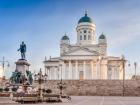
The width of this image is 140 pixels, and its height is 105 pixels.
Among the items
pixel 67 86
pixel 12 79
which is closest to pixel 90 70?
pixel 67 86

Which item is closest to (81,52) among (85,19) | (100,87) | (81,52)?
(81,52)

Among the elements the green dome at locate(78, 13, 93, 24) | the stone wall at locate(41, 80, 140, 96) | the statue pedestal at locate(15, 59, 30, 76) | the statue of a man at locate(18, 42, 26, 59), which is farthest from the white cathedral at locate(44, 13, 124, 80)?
the statue pedestal at locate(15, 59, 30, 76)

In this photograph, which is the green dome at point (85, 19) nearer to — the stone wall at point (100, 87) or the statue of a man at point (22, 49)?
the stone wall at point (100, 87)

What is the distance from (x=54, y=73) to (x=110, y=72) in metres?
18.8

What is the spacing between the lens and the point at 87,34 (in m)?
128

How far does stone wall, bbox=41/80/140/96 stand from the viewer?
76688mm

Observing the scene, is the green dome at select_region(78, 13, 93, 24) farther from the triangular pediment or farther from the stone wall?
the stone wall

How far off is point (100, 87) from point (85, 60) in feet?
115

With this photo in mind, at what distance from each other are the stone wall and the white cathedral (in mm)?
28710

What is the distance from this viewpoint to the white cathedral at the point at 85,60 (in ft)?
380

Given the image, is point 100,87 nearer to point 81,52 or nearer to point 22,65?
point 81,52

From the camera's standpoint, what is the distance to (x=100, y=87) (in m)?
81.5

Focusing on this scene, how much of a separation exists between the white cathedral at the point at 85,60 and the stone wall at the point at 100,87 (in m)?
28.7

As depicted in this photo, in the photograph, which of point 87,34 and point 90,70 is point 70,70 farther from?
point 87,34
